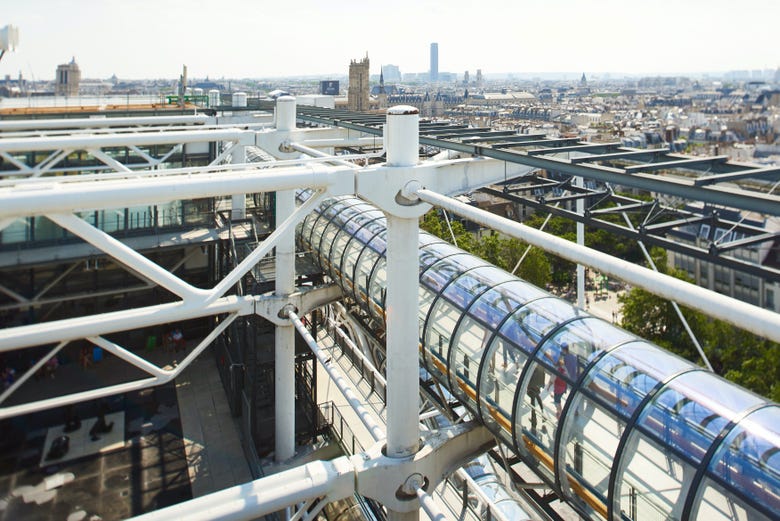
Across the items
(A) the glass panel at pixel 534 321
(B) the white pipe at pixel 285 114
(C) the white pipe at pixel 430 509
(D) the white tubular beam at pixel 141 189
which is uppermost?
(B) the white pipe at pixel 285 114

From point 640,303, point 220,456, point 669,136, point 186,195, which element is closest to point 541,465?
point 186,195

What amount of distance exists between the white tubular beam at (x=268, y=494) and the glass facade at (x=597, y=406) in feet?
6.90

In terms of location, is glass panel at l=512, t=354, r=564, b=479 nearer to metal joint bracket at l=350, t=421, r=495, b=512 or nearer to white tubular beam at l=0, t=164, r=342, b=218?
metal joint bracket at l=350, t=421, r=495, b=512

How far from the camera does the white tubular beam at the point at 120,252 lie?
586 cm

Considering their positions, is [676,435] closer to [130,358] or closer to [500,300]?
[500,300]

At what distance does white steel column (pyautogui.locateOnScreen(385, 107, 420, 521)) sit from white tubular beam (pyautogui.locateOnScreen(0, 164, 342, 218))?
2.79 feet

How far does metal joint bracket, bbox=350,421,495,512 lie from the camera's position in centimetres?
784

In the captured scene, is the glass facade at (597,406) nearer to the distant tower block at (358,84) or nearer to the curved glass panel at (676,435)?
the curved glass panel at (676,435)

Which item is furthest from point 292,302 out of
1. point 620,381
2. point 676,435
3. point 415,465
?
point 676,435

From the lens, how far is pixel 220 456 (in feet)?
53.4

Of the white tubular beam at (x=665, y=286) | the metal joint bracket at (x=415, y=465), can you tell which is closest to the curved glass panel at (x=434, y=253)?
the metal joint bracket at (x=415, y=465)

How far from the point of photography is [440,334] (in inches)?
360

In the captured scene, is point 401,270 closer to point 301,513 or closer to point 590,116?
point 301,513

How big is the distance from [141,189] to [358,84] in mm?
187044
